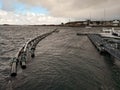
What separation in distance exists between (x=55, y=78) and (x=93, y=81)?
Answer: 14.8 feet

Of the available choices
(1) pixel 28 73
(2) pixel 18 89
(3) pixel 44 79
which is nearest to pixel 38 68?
(1) pixel 28 73

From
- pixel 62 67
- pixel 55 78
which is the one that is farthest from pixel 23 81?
pixel 62 67

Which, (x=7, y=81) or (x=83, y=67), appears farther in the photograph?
(x=83, y=67)

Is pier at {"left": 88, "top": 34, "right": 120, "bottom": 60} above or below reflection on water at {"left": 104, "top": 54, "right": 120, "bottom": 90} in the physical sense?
above

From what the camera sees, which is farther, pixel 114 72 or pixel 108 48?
pixel 108 48

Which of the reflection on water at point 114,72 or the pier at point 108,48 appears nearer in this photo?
the reflection on water at point 114,72

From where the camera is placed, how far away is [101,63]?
96.3 ft

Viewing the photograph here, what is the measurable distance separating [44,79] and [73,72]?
454 cm

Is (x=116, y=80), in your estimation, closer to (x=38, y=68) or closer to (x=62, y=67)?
(x=62, y=67)

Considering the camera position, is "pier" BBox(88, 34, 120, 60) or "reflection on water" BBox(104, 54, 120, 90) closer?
"reflection on water" BBox(104, 54, 120, 90)

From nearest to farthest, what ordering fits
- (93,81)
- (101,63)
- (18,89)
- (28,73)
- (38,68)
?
1. (18,89)
2. (93,81)
3. (28,73)
4. (38,68)
5. (101,63)

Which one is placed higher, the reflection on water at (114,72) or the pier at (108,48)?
the pier at (108,48)

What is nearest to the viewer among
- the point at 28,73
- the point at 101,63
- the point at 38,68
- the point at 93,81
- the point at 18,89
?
the point at 18,89

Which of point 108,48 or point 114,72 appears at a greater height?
point 108,48
